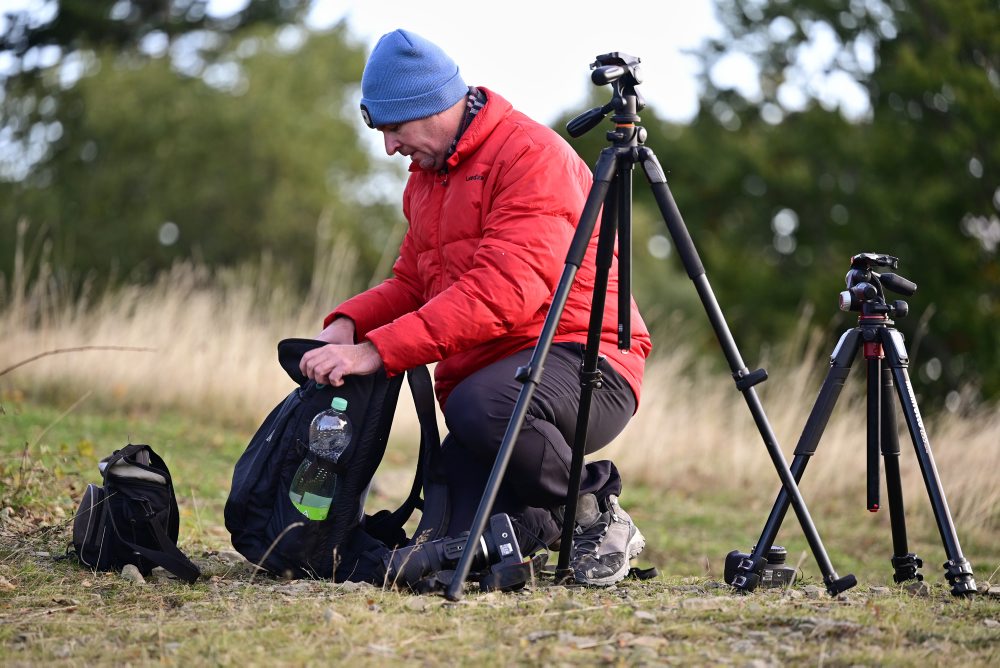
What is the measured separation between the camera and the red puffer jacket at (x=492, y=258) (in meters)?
3.33

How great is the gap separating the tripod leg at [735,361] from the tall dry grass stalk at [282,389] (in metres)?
4.28

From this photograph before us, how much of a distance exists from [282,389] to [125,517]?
4791mm

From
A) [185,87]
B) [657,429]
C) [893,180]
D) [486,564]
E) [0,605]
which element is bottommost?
[0,605]

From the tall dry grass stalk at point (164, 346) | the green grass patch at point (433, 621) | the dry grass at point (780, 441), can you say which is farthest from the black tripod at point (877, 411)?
the tall dry grass stalk at point (164, 346)

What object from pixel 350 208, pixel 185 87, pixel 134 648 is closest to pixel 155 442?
pixel 134 648

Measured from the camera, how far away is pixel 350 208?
2847cm

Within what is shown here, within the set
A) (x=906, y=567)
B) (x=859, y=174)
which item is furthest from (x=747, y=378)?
(x=859, y=174)

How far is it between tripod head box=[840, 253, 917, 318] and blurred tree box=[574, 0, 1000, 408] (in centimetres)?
859

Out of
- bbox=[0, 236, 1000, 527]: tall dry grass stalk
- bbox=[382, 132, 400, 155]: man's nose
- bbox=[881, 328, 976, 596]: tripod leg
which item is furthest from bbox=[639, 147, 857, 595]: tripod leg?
bbox=[0, 236, 1000, 527]: tall dry grass stalk

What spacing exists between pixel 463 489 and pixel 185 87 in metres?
22.2

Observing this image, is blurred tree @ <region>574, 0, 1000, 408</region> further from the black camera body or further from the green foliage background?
the black camera body

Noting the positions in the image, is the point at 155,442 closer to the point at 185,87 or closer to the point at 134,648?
the point at 134,648

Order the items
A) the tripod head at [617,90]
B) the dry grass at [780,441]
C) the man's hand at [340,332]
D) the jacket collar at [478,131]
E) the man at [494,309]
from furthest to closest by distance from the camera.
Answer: the dry grass at [780,441] → the man's hand at [340,332] → the jacket collar at [478,131] → the man at [494,309] → the tripod head at [617,90]

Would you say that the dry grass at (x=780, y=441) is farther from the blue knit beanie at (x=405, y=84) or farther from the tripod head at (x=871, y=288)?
the blue knit beanie at (x=405, y=84)
